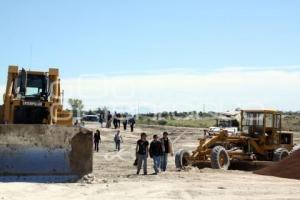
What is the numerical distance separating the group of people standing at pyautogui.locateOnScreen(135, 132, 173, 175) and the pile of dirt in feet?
12.2

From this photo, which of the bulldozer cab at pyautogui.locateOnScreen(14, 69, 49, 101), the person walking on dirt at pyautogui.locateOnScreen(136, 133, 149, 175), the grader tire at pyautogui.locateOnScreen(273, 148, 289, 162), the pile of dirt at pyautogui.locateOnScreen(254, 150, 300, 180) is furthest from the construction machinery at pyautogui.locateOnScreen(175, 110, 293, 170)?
the bulldozer cab at pyautogui.locateOnScreen(14, 69, 49, 101)

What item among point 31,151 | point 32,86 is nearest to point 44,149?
point 31,151

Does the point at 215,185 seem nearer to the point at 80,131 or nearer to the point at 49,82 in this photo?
the point at 80,131

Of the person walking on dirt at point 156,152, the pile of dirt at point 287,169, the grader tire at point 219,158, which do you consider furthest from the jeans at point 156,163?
the pile of dirt at point 287,169

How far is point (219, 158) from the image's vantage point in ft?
82.0

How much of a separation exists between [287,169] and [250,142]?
4784 mm

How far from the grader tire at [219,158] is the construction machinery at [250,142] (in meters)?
0.08

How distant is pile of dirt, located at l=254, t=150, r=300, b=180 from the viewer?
874 inches

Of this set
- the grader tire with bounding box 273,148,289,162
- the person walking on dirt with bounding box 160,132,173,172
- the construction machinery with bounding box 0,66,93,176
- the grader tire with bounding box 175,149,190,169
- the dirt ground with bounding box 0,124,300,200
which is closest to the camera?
the dirt ground with bounding box 0,124,300,200

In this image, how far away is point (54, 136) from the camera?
17.2 meters

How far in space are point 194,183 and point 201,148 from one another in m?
8.41

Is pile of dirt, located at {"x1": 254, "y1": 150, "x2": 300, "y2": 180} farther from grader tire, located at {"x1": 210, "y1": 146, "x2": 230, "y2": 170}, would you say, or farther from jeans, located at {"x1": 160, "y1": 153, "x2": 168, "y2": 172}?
jeans, located at {"x1": 160, "y1": 153, "x2": 168, "y2": 172}

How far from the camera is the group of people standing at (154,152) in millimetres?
21384

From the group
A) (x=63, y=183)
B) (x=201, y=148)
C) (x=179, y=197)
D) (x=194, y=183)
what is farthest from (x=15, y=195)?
(x=201, y=148)
